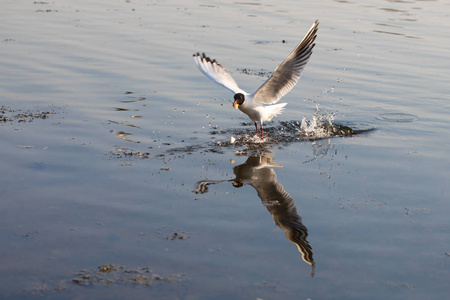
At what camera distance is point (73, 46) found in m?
17.7

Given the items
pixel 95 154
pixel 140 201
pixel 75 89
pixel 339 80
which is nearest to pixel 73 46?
pixel 75 89

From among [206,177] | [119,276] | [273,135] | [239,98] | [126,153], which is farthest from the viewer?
[273,135]

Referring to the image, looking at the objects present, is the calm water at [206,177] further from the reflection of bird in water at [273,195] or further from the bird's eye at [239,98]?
the bird's eye at [239,98]

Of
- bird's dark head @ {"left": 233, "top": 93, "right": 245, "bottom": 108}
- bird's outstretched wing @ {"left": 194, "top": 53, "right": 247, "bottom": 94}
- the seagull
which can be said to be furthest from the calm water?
bird's outstretched wing @ {"left": 194, "top": 53, "right": 247, "bottom": 94}

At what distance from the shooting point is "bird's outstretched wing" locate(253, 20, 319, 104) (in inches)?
430

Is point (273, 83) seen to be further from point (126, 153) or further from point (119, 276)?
point (119, 276)

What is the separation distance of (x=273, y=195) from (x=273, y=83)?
319 cm

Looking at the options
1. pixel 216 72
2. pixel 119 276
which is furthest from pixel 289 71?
pixel 119 276

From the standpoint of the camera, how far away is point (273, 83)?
11.2 metres

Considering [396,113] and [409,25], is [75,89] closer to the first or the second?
[396,113]

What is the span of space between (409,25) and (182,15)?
29.6 feet

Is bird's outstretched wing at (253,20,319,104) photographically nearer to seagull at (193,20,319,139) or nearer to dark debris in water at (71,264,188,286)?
seagull at (193,20,319,139)

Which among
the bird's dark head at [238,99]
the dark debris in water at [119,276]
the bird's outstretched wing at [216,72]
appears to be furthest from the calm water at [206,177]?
the bird's outstretched wing at [216,72]

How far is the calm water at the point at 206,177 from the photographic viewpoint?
20.3ft
